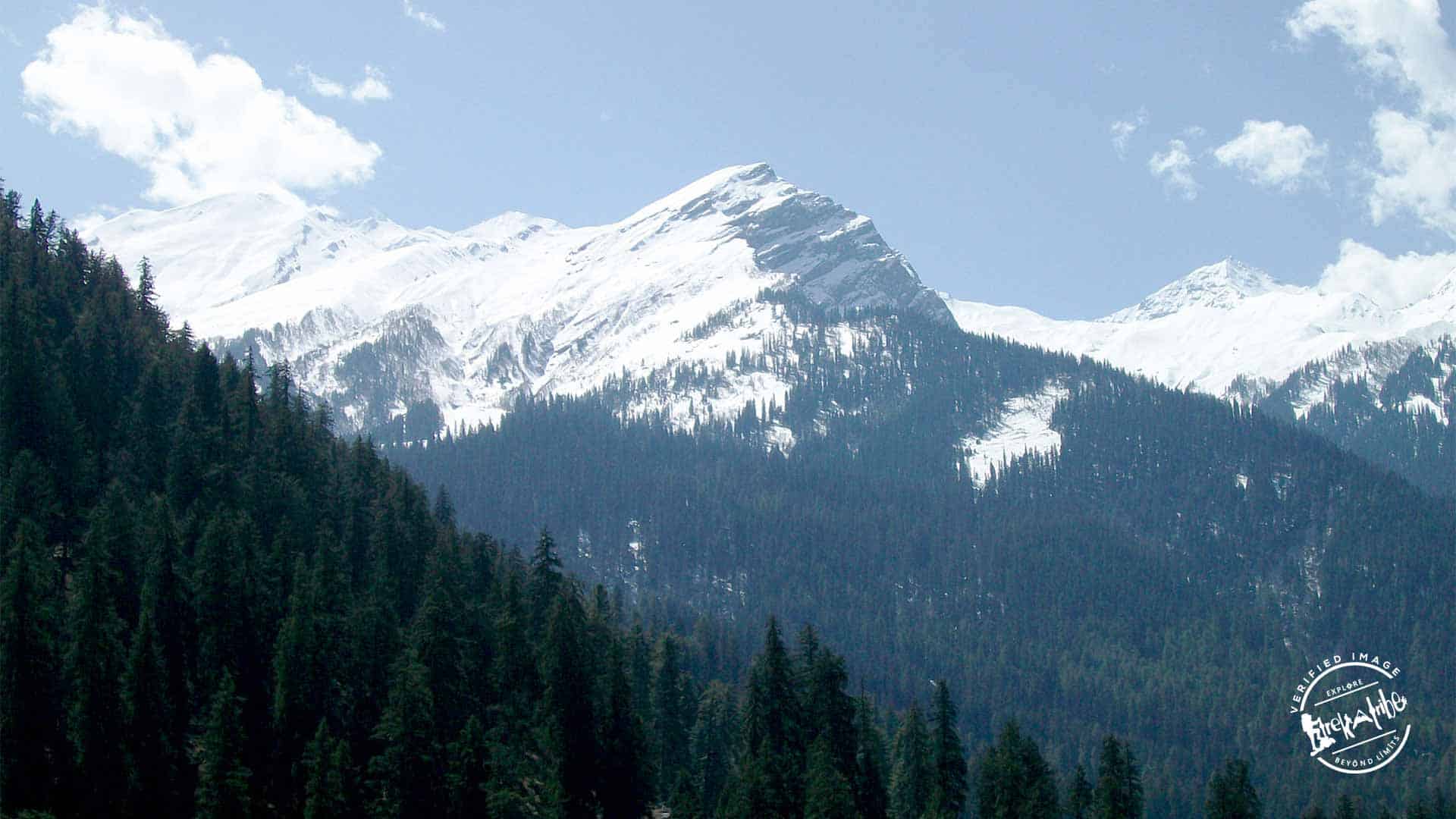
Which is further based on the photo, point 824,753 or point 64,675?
point 824,753

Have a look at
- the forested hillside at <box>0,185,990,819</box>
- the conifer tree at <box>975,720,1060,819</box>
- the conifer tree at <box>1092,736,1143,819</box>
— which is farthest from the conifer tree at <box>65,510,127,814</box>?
the conifer tree at <box>1092,736,1143,819</box>

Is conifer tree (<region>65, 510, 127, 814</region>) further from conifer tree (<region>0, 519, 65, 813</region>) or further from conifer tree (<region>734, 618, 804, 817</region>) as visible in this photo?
conifer tree (<region>734, 618, 804, 817</region>)

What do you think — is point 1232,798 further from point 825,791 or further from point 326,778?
point 326,778

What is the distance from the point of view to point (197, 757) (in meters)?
73.2

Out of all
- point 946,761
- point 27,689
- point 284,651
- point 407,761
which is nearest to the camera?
point 27,689

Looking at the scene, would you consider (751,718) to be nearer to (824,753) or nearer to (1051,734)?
(824,753)

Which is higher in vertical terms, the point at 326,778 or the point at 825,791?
the point at 326,778

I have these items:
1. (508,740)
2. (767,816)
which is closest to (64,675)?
(508,740)

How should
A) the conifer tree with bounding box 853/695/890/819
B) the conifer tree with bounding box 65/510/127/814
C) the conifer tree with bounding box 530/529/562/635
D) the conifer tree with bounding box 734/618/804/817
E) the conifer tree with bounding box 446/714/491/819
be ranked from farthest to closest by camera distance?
the conifer tree with bounding box 530/529/562/635
the conifer tree with bounding box 853/695/890/819
the conifer tree with bounding box 734/618/804/817
the conifer tree with bounding box 446/714/491/819
the conifer tree with bounding box 65/510/127/814

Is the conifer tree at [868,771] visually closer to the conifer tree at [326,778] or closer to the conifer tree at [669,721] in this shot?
the conifer tree at [669,721]

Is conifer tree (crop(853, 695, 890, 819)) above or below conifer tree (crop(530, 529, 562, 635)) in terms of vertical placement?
below

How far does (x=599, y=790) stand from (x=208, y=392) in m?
49.0

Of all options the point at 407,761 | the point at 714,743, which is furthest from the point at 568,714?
the point at 714,743

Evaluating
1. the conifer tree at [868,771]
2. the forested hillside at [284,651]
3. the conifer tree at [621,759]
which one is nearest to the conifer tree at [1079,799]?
the forested hillside at [284,651]
